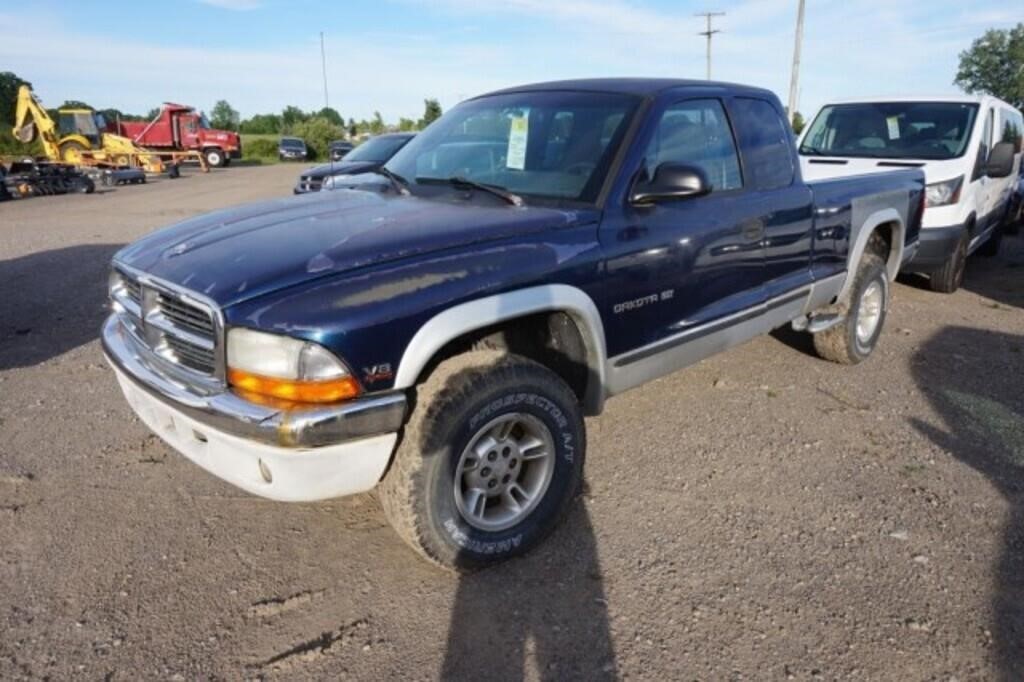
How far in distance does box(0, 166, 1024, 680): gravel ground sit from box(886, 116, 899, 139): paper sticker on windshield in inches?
149

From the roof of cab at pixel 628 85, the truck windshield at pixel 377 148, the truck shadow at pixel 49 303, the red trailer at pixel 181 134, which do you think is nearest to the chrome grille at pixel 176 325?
the roof of cab at pixel 628 85

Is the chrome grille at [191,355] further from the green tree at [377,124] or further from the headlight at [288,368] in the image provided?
the green tree at [377,124]

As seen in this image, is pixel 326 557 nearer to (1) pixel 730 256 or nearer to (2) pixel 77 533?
(2) pixel 77 533

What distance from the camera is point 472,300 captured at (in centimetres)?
258

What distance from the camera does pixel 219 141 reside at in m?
35.4

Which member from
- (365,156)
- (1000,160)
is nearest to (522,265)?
(1000,160)

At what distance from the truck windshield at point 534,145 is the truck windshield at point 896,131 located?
5312 mm

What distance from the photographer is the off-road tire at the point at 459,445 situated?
8.43ft

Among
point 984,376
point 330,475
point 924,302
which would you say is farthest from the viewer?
point 924,302

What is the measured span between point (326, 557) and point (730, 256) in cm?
242

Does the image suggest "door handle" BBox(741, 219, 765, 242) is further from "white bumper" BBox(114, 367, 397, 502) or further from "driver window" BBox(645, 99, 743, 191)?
"white bumper" BBox(114, 367, 397, 502)

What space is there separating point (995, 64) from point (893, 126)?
78803 millimetres

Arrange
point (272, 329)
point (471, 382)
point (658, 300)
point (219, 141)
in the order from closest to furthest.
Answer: point (272, 329) < point (471, 382) < point (658, 300) < point (219, 141)

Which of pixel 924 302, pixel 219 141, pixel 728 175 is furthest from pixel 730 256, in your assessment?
pixel 219 141
